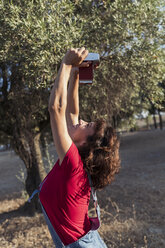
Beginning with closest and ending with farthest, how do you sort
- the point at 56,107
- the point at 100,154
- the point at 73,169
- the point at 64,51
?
the point at 56,107 < the point at 73,169 < the point at 100,154 < the point at 64,51

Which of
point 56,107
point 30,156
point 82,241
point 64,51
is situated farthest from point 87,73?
point 30,156

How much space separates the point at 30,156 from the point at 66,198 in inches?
212

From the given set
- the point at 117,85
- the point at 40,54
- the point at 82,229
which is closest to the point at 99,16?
the point at 117,85

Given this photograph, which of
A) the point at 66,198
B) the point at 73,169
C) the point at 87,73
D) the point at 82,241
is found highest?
the point at 87,73

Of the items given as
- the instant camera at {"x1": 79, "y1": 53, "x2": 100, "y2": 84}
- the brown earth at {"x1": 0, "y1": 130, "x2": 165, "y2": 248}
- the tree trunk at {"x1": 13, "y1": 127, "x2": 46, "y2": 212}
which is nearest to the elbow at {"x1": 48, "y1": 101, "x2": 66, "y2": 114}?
the instant camera at {"x1": 79, "y1": 53, "x2": 100, "y2": 84}

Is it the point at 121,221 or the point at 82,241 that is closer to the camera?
the point at 82,241

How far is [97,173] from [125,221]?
4.32 m

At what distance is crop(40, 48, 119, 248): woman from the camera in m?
1.74

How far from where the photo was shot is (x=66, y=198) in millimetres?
1881

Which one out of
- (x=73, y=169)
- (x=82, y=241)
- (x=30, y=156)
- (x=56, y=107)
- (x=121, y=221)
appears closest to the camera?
(x=56, y=107)

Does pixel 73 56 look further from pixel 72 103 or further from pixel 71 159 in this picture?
pixel 72 103

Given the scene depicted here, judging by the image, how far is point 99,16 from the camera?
570cm

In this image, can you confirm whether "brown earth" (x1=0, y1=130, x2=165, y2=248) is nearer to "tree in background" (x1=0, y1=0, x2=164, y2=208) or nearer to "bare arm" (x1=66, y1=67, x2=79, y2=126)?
"tree in background" (x1=0, y1=0, x2=164, y2=208)

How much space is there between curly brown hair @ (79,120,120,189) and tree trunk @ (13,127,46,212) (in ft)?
16.5
